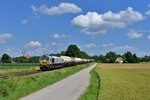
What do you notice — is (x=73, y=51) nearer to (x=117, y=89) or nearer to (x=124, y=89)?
(x=117, y=89)

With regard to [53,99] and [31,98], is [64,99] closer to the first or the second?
[53,99]

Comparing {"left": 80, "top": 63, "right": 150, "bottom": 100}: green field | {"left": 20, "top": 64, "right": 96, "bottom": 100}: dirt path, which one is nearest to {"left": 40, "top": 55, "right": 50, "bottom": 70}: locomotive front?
{"left": 80, "top": 63, "right": 150, "bottom": 100}: green field

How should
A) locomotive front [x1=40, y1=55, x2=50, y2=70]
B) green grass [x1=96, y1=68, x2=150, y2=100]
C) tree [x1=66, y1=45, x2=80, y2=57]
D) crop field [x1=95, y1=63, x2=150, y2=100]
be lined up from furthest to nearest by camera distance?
1. tree [x1=66, y1=45, x2=80, y2=57]
2. locomotive front [x1=40, y1=55, x2=50, y2=70]
3. crop field [x1=95, y1=63, x2=150, y2=100]
4. green grass [x1=96, y1=68, x2=150, y2=100]

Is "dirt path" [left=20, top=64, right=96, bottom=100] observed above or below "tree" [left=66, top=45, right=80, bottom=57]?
below

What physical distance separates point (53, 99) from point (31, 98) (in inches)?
67.5

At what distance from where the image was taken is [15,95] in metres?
13.4

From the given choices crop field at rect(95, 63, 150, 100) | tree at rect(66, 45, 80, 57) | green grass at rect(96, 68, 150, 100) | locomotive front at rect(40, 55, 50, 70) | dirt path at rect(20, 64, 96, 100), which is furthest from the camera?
tree at rect(66, 45, 80, 57)

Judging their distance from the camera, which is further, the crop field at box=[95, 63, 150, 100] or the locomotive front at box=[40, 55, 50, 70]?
the locomotive front at box=[40, 55, 50, 70]

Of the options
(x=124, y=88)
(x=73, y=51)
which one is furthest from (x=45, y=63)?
(x=73, y=51)

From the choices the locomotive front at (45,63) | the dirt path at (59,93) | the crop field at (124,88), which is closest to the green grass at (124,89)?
the crop field at (124,88)

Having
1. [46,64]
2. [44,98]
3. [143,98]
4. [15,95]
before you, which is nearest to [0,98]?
[15,95]

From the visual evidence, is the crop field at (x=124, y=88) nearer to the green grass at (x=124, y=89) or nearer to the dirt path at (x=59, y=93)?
the green grass at (x=124, y=89)

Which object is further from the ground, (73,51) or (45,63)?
(73,51)

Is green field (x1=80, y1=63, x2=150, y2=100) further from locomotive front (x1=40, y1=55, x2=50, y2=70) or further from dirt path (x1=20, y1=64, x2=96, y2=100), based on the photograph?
locomotive front (x1=40, y1=55, x2=50, y2=70)
